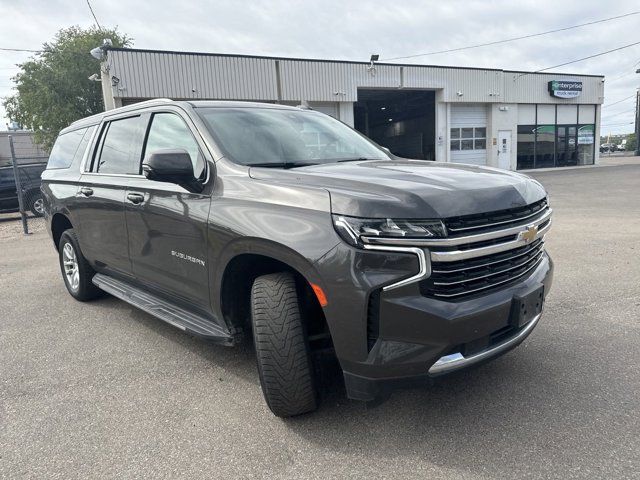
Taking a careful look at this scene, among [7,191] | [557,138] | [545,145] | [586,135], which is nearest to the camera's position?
[7,191]

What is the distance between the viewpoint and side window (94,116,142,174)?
3.93m

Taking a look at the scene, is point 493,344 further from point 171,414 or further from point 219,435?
point 171,414

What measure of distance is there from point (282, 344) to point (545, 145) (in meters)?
33.1

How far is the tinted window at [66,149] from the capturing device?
5.11 m

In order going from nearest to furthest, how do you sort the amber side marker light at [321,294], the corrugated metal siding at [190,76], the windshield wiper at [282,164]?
the amber side marker light at [321,294], the windshield wiper at [282,164], the corrugated metal siding at [190,76]

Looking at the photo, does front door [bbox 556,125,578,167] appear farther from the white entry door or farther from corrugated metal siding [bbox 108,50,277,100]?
corrugated metal siding [bbox 108,50,277,100]

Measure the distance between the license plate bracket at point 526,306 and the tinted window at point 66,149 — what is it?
4.46 meters

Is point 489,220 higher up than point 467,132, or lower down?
A: lower down

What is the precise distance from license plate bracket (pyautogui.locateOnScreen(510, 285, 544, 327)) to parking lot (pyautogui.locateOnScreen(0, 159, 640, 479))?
59cm

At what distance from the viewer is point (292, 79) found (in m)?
22.8

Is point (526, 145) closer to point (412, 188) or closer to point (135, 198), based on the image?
point (135, 198)

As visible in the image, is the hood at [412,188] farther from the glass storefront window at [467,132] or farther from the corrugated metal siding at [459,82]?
the glass storefront window at [467,132]

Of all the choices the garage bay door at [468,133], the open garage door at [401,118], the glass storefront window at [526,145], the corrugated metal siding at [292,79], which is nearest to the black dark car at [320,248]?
the corrugated metal siding at [292,79]

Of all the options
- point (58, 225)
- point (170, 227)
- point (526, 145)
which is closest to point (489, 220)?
point (170, 227)
